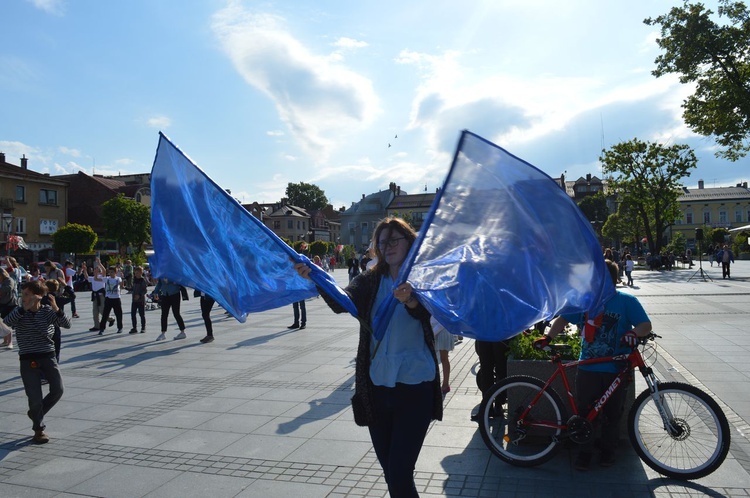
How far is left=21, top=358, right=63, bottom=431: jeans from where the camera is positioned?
20.7ft

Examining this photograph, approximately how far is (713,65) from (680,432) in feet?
99.0

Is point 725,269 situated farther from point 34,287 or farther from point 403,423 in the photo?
point 403,423

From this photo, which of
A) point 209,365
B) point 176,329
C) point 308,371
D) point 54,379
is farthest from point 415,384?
point 176,329

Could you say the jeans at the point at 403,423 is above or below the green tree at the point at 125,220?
below

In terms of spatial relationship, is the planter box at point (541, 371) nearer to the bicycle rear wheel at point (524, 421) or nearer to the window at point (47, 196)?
the bicycle rear wheel at point (524, 421)

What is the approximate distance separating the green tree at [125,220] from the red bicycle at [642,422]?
55222 mm

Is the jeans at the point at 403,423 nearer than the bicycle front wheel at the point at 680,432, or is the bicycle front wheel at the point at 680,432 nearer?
the jeans at the point at 403,423

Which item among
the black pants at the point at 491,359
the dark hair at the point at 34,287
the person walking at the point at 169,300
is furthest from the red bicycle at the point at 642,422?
the person walking at the point at 169,300

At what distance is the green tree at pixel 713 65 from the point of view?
28.3m

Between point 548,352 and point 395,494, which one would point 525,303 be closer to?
point 395,494

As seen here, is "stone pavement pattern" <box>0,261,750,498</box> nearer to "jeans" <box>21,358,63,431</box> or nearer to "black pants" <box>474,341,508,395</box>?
"jeans" <box>21,358,63,431</box>

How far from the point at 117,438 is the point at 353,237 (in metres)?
116

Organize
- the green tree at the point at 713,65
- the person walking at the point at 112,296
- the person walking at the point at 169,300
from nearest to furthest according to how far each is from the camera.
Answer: the person walking at the point at 169,300, the person walking at the point at 112,296, the green tree at the point at 713,65

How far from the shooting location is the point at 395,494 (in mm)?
3301
